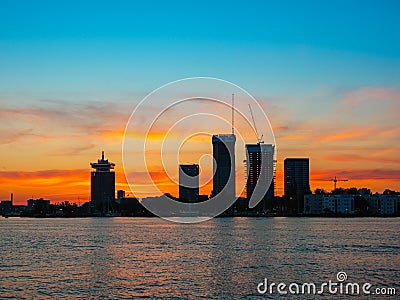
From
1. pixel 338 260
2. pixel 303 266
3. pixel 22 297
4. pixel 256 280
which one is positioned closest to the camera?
pixel 22 297

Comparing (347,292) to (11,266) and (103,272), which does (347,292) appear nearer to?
(103,272)

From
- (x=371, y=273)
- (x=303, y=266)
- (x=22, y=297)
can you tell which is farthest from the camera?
(x=303, y=266)

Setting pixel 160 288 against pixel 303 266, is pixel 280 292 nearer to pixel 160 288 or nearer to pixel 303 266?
pixel 160 288

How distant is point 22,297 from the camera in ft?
140

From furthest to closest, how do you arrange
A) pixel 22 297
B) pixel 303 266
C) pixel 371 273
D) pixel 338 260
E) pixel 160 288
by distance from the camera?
pixel 338 260 → pixel 303 266 → pixel 371 273 → pixel 160 288 → pixel 22 297

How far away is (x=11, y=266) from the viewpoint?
61281 mm

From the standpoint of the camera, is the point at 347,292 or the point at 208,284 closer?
the point at 347,292

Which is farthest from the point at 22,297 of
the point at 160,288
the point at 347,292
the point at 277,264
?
the point at 277,264

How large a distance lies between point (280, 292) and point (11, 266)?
30.4 metres

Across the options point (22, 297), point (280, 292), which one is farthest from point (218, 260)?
point (22, 297)

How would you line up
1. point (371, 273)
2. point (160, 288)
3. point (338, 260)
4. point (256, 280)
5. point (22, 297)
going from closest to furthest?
point (22, 297), point (160, 288), point (256, 280), point (371, 273), point (338, 260)

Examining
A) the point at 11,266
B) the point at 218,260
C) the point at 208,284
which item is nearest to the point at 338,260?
the point at 218,260

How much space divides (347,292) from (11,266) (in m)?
34.7

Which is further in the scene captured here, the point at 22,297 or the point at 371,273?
the point at 371,273
